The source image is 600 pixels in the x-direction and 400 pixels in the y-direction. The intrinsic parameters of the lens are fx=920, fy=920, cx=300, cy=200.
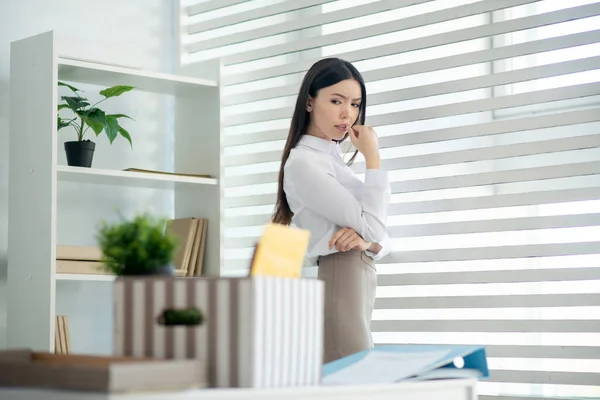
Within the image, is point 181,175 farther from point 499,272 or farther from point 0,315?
point 499,272

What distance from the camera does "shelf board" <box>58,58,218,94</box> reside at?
9.66 ft

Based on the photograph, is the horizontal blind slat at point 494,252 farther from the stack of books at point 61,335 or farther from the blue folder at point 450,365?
the blue folder at point 450,365

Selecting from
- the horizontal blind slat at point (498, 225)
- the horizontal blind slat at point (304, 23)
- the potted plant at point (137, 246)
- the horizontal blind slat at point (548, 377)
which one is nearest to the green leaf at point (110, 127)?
the horizontal blind slat at point (304, 23)

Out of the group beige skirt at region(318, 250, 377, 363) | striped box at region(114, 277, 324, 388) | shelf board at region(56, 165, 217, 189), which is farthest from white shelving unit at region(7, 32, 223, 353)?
striped box at region(114, 277, 324, 388)

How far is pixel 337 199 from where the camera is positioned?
2.35 metres

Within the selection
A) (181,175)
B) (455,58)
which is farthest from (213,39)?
(455,58)

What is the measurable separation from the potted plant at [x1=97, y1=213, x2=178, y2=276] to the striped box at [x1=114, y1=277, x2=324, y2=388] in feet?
0.07

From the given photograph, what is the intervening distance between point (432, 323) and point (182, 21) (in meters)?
1.56

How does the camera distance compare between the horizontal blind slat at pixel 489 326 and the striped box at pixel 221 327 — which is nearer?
the striped box at pixel 221 327

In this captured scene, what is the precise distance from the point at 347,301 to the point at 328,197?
271 millimetres

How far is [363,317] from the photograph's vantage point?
2367 mm

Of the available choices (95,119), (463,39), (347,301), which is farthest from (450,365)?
(95,119)

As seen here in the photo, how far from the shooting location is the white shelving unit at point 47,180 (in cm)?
276

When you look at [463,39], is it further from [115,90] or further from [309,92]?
[115,90]
